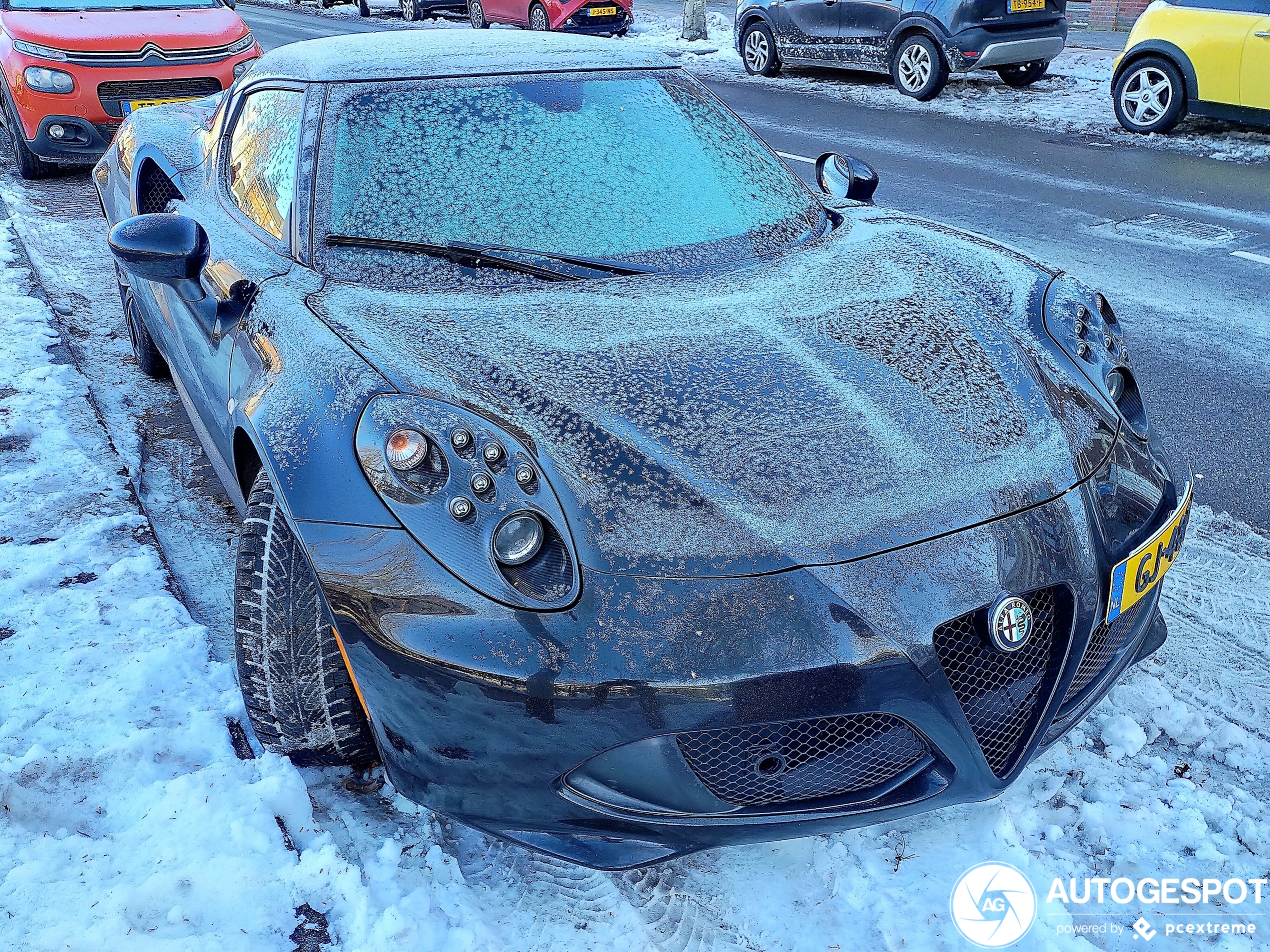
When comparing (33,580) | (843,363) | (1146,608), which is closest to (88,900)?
(33,580)

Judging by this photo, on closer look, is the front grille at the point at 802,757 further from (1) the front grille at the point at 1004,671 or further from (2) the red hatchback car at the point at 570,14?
(2) the red hatchback car at the point at 570,14

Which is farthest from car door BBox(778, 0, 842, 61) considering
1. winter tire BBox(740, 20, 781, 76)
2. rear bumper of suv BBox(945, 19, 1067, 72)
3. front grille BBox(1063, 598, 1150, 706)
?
front grille BBox(1063, 598, 1150, 706)

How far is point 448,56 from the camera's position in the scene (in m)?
3.05

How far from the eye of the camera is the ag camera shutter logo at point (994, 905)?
6.46 feet

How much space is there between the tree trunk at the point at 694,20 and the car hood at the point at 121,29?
10474 millimetres

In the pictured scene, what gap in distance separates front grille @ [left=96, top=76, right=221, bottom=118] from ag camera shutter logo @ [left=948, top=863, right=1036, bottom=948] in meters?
7.40

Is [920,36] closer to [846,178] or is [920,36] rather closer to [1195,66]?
[1195,66]

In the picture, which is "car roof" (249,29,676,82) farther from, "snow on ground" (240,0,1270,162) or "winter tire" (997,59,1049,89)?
"winter tire" (997,59,1049,89)

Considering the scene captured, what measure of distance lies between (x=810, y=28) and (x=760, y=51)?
41.2 inches

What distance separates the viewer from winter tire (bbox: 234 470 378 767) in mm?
2170

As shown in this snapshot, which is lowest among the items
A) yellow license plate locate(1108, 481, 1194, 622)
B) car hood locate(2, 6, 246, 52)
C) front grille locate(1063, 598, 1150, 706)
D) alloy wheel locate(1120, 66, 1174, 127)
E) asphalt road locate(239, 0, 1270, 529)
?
asphalt road locate(239, 0, 1270, 529)

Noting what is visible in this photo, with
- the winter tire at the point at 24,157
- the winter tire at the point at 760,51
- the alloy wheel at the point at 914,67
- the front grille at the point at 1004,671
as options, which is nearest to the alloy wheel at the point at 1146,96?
the alloy wheel at the point at 914,67

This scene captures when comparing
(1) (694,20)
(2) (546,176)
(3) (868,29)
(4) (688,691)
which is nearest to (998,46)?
(3) (868,29)

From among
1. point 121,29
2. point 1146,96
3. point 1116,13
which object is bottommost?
point 1146,96
